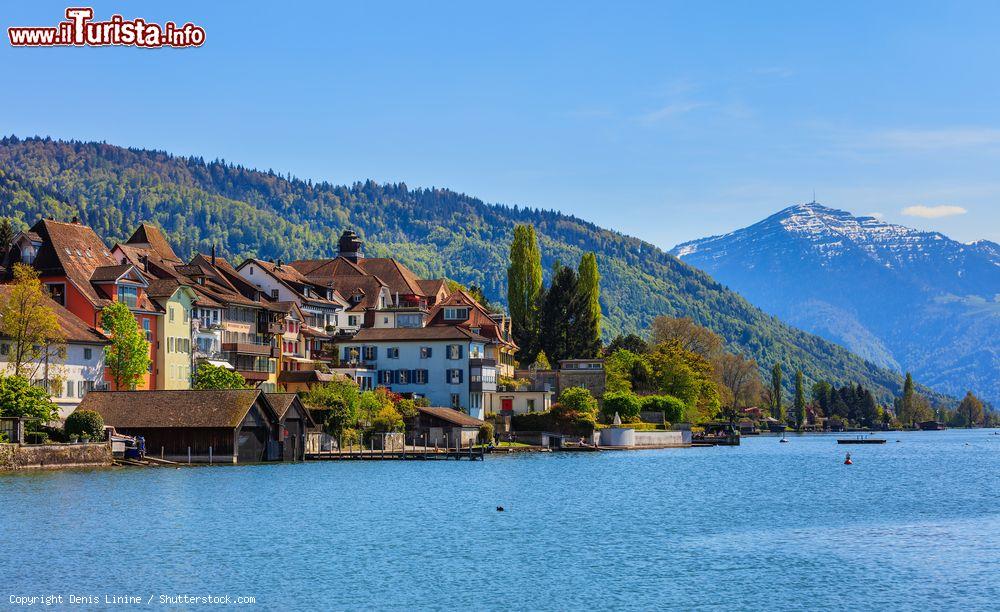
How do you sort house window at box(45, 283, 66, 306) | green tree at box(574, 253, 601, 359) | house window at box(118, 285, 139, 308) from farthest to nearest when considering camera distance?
green tree at box(574, 253, 601, 359) < house window at box(118, 285, 139, 308) < house window at box(45, 283, 66, 306)

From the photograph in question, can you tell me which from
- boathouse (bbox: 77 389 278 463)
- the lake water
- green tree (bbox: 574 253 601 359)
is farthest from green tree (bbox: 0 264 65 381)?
green tree (bbox: 574 253 601 359)

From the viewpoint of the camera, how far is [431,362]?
5340 inches

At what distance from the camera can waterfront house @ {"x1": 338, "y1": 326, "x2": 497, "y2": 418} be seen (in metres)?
135

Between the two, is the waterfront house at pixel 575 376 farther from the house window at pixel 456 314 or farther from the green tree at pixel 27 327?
the green tree at pixel 27 327

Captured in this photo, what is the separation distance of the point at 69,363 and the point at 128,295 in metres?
12.3

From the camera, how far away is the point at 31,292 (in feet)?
303

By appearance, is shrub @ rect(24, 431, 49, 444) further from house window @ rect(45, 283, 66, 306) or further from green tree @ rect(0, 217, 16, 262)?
green tree @ rect(0, 217, 16, 262)

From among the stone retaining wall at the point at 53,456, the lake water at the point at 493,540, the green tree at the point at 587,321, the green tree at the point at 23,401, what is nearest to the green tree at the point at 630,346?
the green tree at the point at 587,321

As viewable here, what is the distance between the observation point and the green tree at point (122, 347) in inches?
4112

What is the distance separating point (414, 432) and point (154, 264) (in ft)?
109

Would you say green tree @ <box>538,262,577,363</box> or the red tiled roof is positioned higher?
green tree @ <box>538,262,577,363</box>

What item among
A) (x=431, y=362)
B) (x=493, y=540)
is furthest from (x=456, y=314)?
(x=493, y=540)

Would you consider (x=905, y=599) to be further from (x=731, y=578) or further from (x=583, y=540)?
(x=583, y=540)

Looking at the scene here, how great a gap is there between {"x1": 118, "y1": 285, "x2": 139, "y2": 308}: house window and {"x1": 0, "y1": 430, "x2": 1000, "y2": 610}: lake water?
23.6 metres
